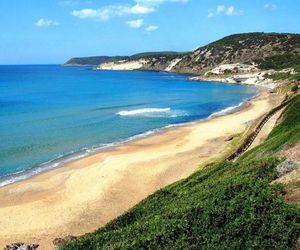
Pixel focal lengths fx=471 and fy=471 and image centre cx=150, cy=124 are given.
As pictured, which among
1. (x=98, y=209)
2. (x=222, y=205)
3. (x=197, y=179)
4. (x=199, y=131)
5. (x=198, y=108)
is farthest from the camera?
(x=198, y=108)

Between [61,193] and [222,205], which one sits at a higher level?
[222,205]

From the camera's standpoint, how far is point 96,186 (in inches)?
1347

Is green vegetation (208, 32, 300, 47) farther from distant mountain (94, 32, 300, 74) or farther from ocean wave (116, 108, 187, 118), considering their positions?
ocean wave (116, 108, 187, 118)

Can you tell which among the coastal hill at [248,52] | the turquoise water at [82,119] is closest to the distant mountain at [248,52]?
the coastal hill at [248,52]

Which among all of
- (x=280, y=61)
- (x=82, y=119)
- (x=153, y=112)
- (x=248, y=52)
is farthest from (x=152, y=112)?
(x=248, y=52)

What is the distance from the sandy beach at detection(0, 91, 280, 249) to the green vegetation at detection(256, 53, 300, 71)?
97.1 m

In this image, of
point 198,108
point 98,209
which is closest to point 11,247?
point 98,209

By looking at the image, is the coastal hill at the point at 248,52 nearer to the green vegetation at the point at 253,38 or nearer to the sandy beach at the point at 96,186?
the green vegetation at the point at 253,38

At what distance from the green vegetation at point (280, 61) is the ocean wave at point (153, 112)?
7391cm

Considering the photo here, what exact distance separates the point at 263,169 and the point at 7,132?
40529 mm

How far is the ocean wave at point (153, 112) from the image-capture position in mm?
70963

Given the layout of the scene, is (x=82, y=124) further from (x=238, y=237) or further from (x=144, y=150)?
(x=238, y=237)

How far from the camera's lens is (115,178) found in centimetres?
3600

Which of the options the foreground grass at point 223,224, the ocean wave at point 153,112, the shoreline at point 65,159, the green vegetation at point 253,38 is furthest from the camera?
the green vegetation at point 253,38
